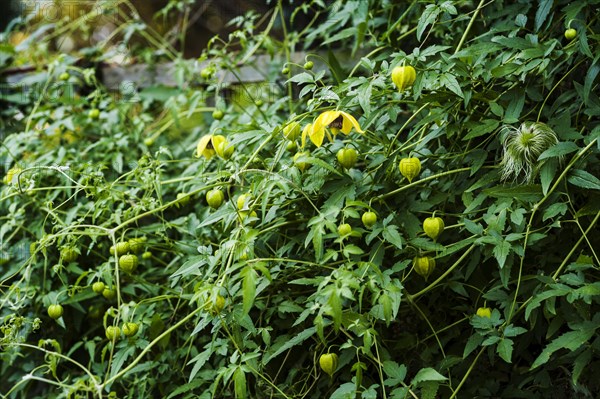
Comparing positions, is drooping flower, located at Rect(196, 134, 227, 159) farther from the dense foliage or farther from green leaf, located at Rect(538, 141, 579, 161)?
green leaf, located at Rect(538, 141, 579, 161)

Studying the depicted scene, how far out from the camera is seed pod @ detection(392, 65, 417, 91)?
147 centimetres

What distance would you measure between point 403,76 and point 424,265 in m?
0.41

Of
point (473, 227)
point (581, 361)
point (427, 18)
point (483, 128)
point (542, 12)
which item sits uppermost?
point (427, 18)

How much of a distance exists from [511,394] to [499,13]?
96cm

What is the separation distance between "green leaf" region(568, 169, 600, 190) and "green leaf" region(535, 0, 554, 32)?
419 mm

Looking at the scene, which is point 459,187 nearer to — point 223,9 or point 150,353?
point 150,353

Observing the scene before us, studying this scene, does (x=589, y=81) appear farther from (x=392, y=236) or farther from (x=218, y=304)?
(x=218, y=304)

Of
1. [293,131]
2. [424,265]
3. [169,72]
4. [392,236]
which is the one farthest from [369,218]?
[169,72]

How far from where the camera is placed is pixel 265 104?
8.46ft

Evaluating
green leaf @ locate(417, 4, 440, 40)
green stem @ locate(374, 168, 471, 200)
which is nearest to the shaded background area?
green leaf @ locate(417, 4, 440, 40)

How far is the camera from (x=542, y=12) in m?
1.70

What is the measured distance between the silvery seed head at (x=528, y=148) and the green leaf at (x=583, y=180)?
70 mm

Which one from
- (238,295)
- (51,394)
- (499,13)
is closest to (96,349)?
(51,394)

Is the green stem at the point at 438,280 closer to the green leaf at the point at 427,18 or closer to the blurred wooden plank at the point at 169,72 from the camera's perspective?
the green leaf at the point at 427,18
